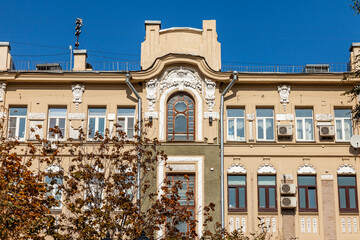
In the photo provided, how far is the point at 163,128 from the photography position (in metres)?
24.8

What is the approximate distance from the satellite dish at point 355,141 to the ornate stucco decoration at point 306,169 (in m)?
1.85

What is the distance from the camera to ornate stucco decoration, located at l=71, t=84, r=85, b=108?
25.4m

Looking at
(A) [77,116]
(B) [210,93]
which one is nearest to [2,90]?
(A) [77,116]

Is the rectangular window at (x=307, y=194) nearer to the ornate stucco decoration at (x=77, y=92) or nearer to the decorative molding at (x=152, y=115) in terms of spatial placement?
the decorative molding at (x=152, y=115)

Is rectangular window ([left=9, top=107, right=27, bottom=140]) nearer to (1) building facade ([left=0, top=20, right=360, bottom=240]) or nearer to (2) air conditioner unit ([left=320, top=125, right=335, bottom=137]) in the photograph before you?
(1) building facade ([left=0, top=20, right=360, bottom=240])

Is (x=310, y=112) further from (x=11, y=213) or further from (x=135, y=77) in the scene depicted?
(x=11, y=213)

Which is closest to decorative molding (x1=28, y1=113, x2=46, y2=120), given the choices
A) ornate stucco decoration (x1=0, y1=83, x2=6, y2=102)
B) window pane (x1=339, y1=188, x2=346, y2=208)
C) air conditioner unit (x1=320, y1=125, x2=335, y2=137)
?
ornate stucco decoration (x1=0, y1=83, x2=6, y2=102)

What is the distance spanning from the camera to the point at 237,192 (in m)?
24.5

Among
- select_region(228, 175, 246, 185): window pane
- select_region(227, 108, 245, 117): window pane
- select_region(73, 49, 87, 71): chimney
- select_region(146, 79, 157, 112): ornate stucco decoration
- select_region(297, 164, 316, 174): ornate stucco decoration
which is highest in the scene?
select_region(73, 49, 87, 71): chimney

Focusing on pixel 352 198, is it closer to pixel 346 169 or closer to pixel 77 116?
pixel 346 169

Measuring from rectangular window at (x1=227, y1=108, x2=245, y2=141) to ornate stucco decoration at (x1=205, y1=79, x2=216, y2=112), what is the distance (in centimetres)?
93

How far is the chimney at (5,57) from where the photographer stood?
26.0m

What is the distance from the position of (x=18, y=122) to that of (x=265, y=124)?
34.1ft

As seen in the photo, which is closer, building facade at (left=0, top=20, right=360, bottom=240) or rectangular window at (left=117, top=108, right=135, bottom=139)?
building facade at (left=0, top=20, right=360, bottom=240)
